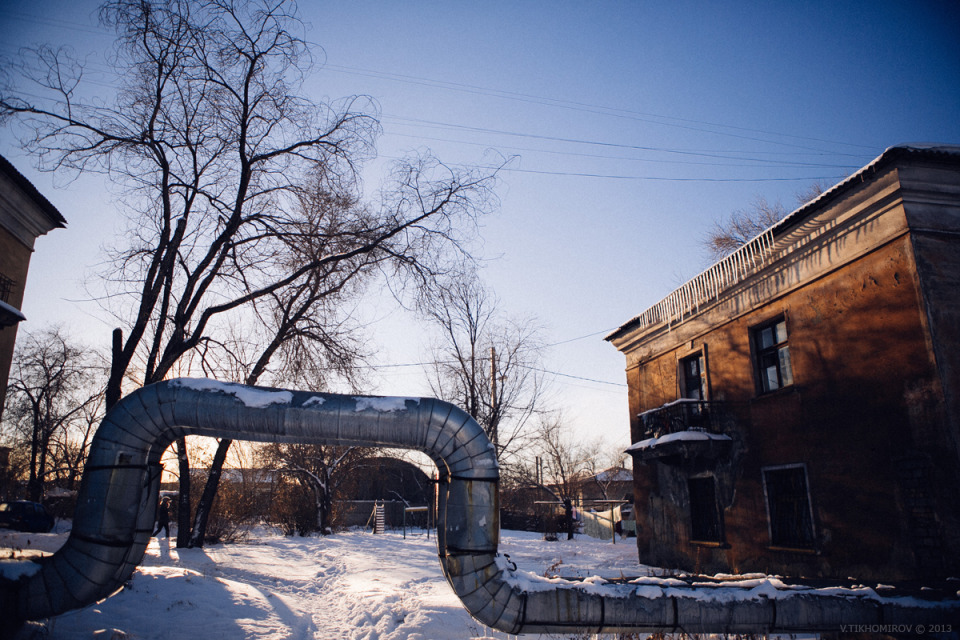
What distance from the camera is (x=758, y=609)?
5.26m

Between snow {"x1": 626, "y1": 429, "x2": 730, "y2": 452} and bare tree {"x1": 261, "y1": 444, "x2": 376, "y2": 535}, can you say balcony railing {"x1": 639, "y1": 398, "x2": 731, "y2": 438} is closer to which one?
snow {"x1": 626, "y1": 429, "x2": 730, "y2": 452}

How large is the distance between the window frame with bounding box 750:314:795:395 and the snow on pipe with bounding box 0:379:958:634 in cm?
575

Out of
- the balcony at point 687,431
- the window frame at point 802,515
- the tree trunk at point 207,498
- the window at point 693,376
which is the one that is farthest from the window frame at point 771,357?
the tree trunk at point 207,498

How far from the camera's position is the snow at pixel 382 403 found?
17.7ft

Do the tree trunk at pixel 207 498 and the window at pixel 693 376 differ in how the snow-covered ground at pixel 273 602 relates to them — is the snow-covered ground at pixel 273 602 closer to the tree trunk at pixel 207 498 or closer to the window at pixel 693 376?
the tree trunk at pixel 207 498

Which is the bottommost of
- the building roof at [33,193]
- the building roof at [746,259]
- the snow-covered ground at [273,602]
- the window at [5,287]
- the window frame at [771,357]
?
the snow-covered ground at [273,602]

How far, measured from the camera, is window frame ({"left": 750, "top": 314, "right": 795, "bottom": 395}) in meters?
10.6

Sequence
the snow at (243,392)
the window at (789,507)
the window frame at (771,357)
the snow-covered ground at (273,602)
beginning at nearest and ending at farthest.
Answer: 1. the snow at (243,392)
2. the snow-covered ground at (273,602)
3. the window at (789,507)
4. the window frame at (771,357)

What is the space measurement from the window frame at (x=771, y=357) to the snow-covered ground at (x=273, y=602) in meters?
5.09

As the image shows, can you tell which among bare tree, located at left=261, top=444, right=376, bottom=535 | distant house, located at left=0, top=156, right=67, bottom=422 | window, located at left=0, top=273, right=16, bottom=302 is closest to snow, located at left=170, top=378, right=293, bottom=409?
distant house, located at left=0, top=156, right=67, bottom=422

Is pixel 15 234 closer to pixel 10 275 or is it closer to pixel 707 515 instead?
pixel 10 275

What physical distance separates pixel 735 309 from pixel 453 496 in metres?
9.39

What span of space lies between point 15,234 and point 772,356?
57.2 feet

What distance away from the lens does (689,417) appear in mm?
12766
